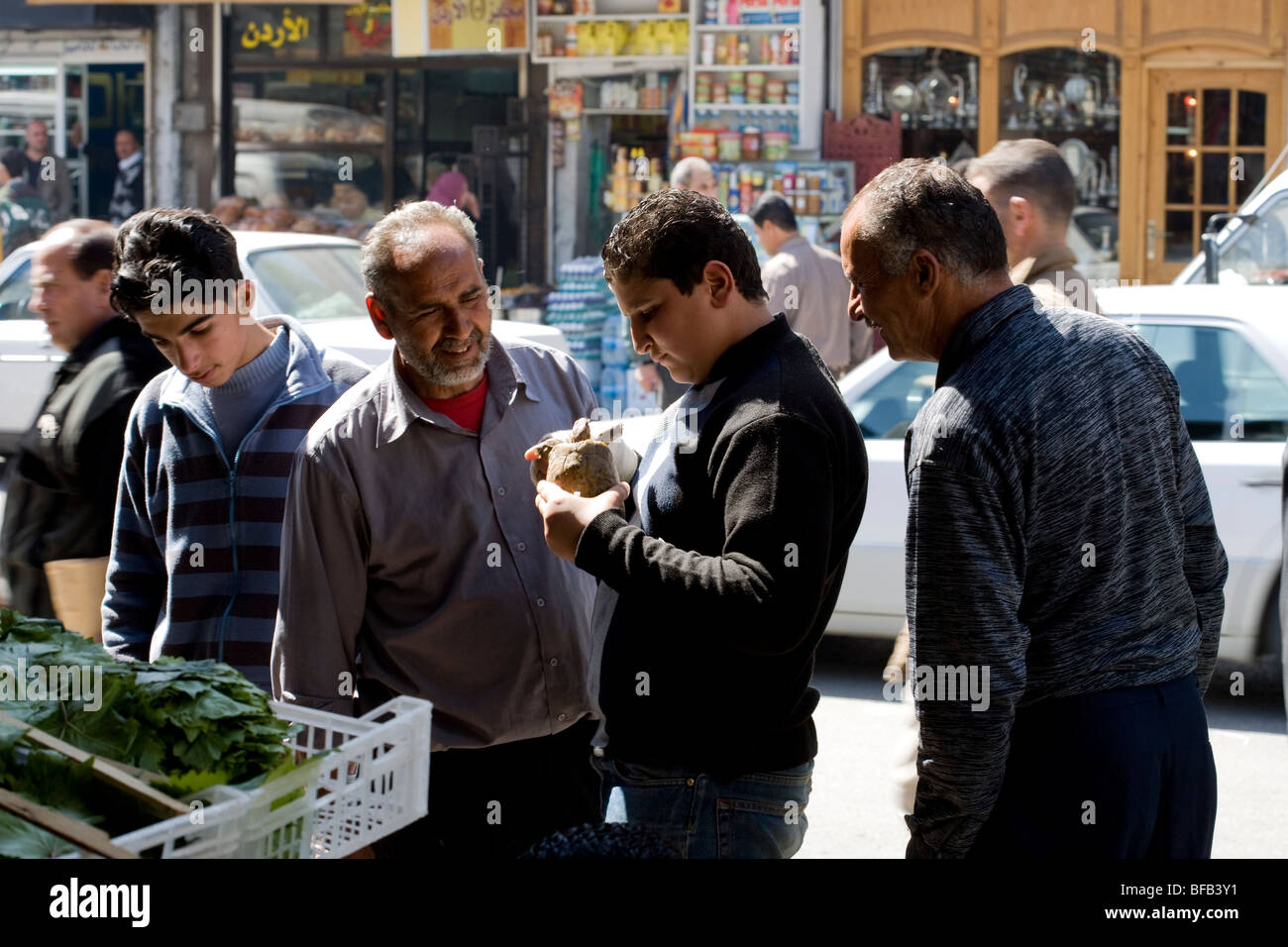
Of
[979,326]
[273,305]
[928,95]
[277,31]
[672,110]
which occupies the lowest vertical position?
[979,326]

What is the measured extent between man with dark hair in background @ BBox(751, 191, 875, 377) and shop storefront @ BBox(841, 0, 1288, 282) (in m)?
4.61

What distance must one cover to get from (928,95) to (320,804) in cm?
1232

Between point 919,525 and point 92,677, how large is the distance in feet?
4.37

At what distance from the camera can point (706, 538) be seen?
2576 mm

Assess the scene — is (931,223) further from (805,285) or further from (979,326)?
(805,285)

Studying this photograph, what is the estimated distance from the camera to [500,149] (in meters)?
14.2

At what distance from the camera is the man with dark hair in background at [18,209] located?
14.9 metres

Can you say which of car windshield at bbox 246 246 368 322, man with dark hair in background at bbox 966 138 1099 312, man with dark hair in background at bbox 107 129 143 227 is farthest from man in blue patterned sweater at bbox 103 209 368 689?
man with dark hair in background at bbox 107 129 143 227

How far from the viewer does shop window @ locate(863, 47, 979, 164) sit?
13367mm

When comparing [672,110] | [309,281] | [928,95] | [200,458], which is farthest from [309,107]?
[200,458]

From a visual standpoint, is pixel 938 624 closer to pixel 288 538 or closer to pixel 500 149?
pixel 288 538

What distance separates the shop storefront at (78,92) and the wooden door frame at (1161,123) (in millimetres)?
9939
